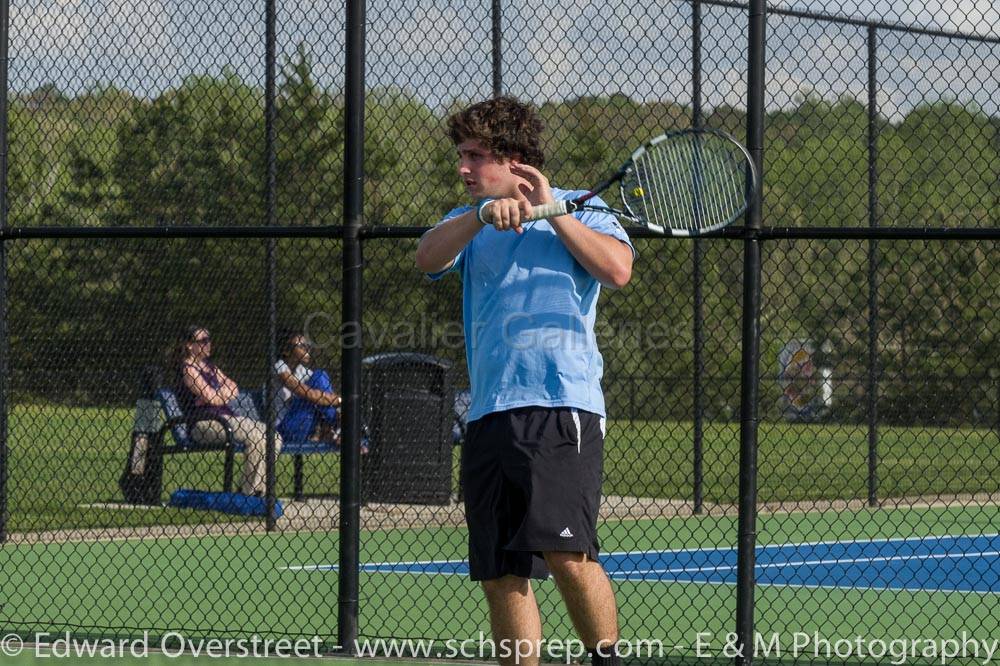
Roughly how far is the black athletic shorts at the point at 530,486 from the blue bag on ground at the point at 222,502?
508 centimetres

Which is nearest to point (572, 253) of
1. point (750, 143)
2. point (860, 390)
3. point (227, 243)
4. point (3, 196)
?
point (750, 143)

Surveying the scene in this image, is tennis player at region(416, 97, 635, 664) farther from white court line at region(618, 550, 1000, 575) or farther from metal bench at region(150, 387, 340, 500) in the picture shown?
metal bench at region(150, 387, 340, 500)

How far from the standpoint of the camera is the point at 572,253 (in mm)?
3898

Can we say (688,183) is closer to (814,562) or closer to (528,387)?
(528,387)

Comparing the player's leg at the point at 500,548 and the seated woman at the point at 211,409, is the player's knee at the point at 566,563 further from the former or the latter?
the seated woman at the point at 211,409

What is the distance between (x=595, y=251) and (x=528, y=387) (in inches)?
15.3

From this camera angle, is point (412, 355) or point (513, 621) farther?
point (412, 355)

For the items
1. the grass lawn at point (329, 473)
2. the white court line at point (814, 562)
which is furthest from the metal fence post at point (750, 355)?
the grass lawn at point (329, 473)

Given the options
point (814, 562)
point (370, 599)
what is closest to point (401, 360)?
point (814, 562)

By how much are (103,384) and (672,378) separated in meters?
4.28

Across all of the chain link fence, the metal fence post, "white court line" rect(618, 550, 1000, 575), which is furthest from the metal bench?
the metal fence post

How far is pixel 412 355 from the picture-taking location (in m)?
10.1

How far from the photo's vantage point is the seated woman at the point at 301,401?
9328 millimetres

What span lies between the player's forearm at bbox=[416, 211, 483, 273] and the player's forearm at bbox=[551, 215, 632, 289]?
8.5 inches
